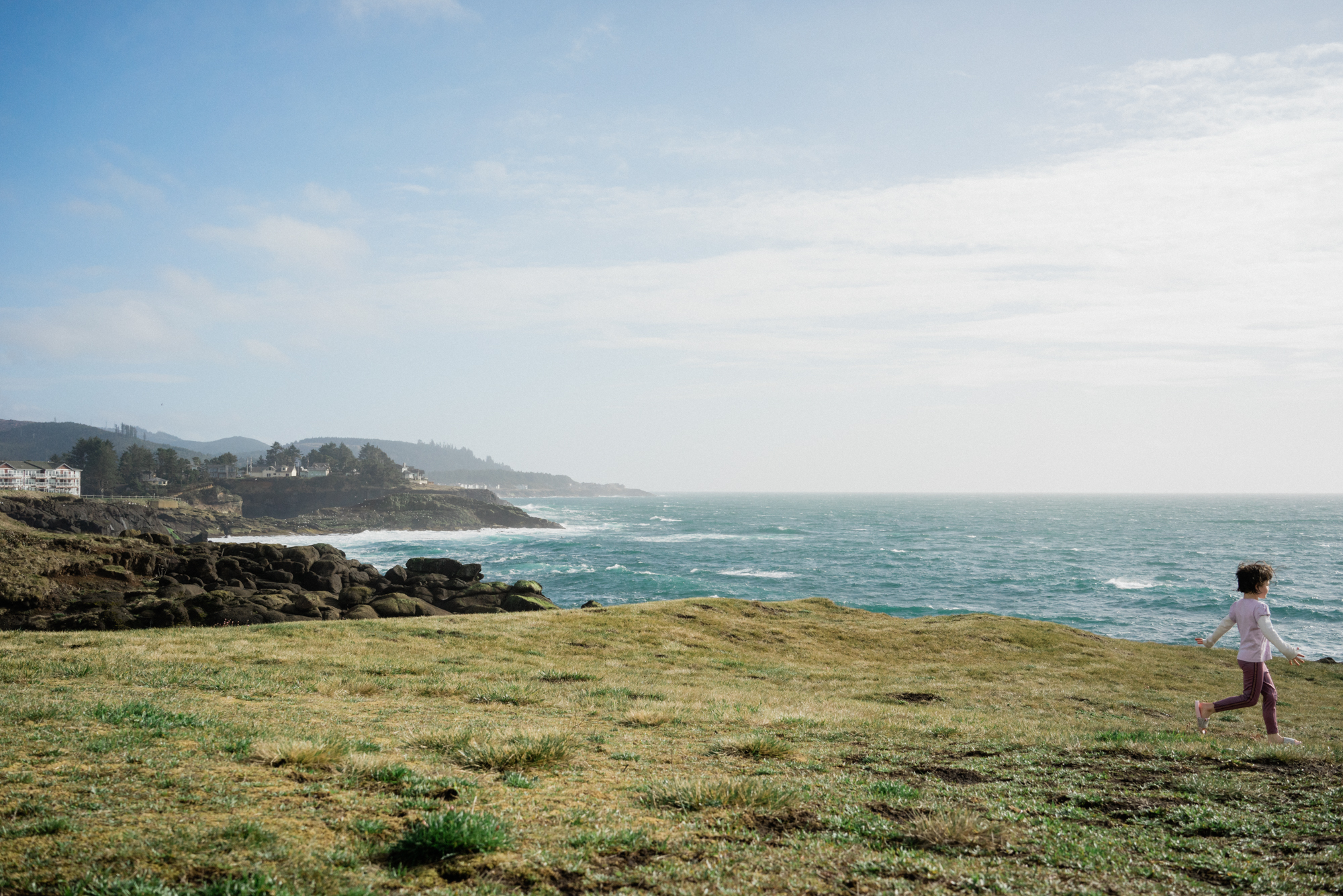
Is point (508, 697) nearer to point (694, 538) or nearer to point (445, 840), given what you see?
point (445, 840)

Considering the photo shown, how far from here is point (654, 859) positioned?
594cm

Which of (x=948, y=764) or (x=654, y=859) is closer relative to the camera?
(x=654, y=859)

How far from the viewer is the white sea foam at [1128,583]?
7106cm

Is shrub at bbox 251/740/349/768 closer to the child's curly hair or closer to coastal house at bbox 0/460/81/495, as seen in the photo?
the child's curly hair

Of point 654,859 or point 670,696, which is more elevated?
point 654,859

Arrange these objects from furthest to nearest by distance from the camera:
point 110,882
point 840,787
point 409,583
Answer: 1. point 409,583
2. point 840,787
3. point 110,882

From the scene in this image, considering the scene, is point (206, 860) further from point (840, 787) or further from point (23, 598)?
point (23, 598)

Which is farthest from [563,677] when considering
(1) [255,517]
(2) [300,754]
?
(1) [255,517]

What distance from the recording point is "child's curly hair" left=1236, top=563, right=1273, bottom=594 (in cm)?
1135

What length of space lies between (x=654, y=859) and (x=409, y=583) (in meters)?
43.4

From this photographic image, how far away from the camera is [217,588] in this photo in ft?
126

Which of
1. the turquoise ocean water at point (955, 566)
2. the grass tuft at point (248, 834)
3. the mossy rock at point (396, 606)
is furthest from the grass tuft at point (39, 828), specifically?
→ the turquoise ocean water at point (955, 566)

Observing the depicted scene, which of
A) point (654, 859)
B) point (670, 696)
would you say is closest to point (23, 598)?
point (670, 696)

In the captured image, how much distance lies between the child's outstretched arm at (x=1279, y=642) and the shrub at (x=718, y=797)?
8.69 meters
